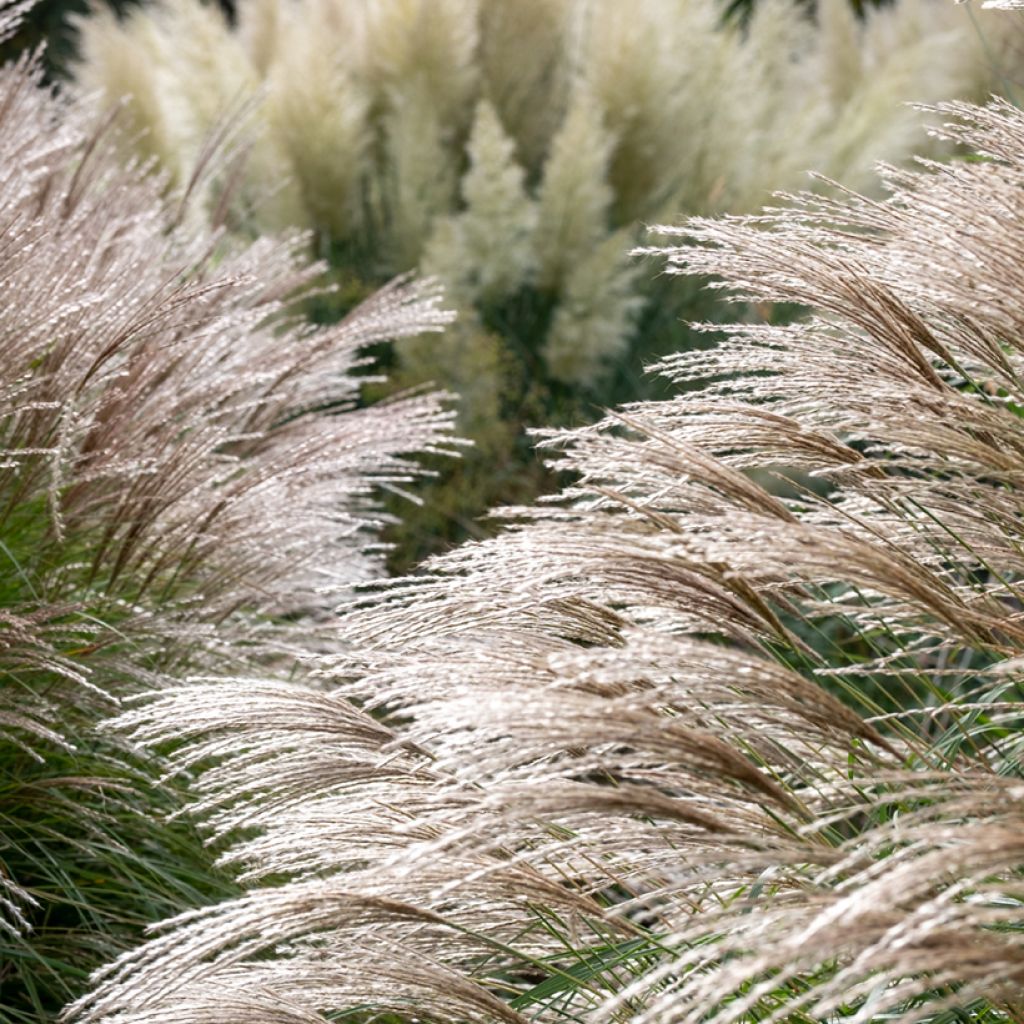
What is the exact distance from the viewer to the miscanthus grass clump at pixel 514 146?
425 centimetres

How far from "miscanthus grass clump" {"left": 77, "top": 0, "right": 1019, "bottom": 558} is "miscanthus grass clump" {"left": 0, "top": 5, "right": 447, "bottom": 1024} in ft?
5.23

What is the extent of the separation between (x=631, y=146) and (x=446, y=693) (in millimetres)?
3649

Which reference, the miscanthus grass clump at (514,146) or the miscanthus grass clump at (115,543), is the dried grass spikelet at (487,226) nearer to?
the miscanthus grass clump at (514,146)

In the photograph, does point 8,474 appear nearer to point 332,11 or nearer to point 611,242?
point 611,242

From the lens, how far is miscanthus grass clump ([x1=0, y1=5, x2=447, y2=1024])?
1.99 metres

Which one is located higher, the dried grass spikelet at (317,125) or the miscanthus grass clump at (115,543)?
the dried grass spikelet at (317,125)

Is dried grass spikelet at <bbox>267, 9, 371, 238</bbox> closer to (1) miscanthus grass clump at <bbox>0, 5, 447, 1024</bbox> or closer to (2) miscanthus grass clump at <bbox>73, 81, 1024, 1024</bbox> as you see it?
(1) miscanthus grass clump at <bbox>0, 5, 447, 1024</bbox>

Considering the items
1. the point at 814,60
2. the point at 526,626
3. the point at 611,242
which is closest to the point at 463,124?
the point at 611,242

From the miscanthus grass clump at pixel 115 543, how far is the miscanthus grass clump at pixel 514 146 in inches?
62.8

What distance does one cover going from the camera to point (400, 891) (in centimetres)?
144

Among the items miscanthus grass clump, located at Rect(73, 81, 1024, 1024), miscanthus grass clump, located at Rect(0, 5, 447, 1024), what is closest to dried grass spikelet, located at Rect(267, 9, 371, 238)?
miscanthus grass clump, located at Rect(0, 5, 447, 1024)

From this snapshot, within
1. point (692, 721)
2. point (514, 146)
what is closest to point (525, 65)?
point (514, 146)

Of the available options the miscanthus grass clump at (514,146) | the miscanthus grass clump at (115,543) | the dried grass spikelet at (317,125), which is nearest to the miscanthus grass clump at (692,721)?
the miscanthus grass clump at (115,543)

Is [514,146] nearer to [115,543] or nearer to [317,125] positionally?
[317,125]
